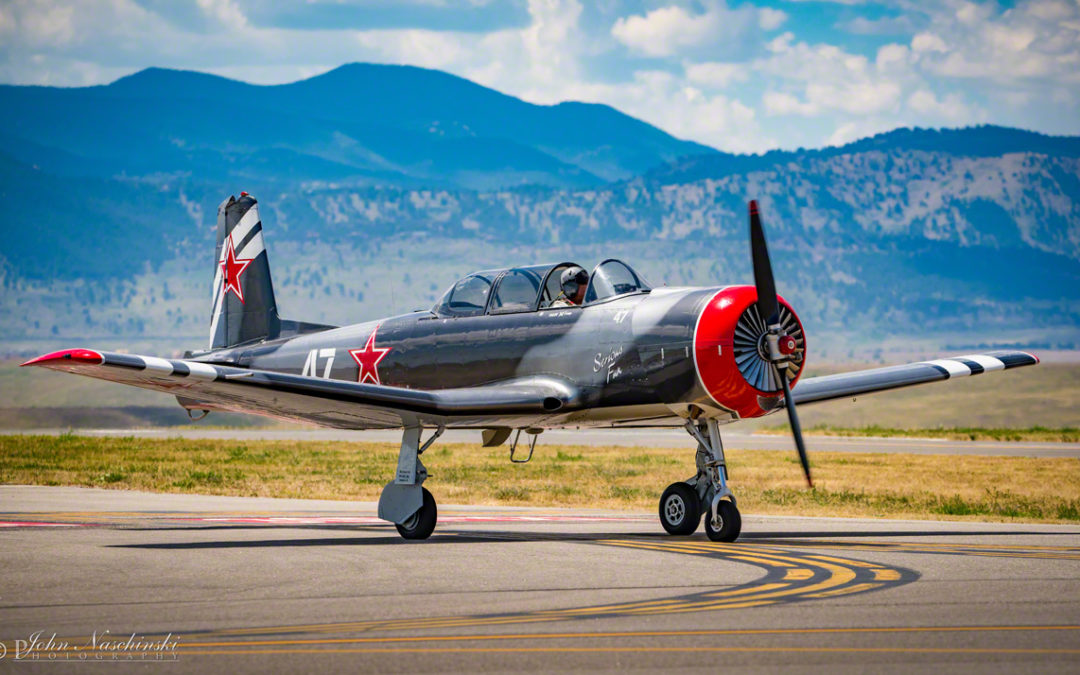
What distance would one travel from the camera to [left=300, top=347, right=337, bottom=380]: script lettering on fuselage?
20.0 meters

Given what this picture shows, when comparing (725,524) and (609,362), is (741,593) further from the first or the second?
(609,362)

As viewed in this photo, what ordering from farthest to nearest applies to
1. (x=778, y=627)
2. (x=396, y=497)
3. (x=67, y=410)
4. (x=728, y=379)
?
(x=67, y=410)
(x=396, y=497)
(x=728, y=379)
(x=778, y=627)

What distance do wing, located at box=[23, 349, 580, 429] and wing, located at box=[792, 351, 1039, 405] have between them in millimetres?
3463

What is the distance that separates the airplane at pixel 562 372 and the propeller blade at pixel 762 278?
22 millimetres

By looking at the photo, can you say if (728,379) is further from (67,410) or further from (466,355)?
(67,410)

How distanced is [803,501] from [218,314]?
11.6m

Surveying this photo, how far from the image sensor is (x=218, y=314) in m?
22.9

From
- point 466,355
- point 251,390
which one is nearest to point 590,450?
point 466,355

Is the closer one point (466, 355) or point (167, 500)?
point (466, 355)

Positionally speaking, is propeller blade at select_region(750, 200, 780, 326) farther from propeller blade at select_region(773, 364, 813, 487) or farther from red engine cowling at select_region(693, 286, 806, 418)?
propeller blade at select_region(773, 364, 813, 487)

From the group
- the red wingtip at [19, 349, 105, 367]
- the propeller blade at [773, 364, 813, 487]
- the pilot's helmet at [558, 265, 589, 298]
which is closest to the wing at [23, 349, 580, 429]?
the red wingtip at [19, 349, 105, 367]

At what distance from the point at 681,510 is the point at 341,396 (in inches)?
182

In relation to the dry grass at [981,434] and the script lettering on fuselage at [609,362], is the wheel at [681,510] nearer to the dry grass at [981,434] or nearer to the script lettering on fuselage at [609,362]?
the script lettering on fuselage at [609,362]

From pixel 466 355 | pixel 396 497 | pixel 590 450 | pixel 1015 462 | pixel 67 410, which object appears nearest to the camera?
pixel 396 497
